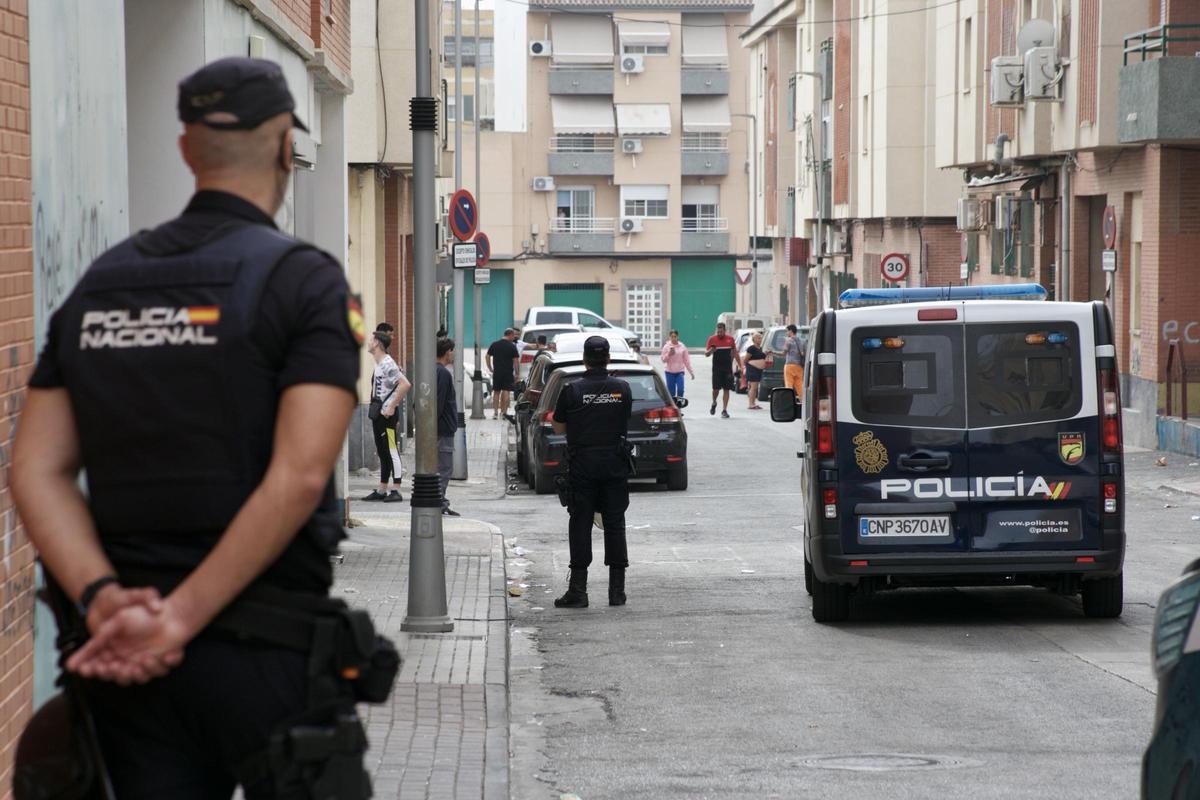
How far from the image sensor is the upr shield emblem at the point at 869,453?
11.6 meters

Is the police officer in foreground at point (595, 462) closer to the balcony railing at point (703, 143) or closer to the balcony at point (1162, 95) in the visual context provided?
the balcony at point (1162, 95)

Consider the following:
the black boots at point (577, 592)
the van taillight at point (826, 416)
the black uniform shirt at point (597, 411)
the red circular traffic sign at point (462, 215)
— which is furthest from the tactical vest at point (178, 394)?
the red circular traffic sign at point (462, 215)

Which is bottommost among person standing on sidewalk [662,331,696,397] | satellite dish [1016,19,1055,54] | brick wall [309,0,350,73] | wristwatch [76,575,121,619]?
person standing on sidewalk [662,331,696,397]

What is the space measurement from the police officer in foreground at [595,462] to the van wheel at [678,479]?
376 inches

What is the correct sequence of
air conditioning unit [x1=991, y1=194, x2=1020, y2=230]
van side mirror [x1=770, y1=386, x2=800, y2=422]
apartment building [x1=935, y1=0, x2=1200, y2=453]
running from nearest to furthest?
1. van side mirror [x1=770, y1=386, x2=800, y2=422]
2. apartment building [x1=935, y1=0, x2=1200, y2=453]
3. air conditioning unit [x1=991, y1=194, x2=1020, y2=230]

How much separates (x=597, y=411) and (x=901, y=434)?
221 cm

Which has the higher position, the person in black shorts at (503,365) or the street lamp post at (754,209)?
the street lamp post at (754,209)

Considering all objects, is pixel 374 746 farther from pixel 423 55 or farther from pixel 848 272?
pixel 848 272

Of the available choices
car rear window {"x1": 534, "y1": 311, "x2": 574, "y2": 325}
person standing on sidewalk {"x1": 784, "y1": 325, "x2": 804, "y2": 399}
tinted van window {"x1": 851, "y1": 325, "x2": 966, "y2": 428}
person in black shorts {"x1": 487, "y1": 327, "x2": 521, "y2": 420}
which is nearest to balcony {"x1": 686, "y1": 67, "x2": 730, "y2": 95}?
car rear window {"x1": 534, "y1": 311, "x2": 574, "y2": 325}

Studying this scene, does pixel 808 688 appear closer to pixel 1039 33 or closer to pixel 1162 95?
pixel 1162 95

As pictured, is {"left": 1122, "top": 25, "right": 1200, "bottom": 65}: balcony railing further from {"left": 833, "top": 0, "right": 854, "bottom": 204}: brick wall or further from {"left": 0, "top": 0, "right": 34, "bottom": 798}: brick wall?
{"left": 833, "top": 0, "right": 854, "bottom": 204}: brick wall

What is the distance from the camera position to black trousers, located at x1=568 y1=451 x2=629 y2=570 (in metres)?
12.8

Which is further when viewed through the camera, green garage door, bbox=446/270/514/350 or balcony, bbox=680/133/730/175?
green garage door, bbox=446/270/514/350

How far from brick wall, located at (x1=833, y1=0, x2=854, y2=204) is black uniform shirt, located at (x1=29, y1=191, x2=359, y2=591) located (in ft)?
167
